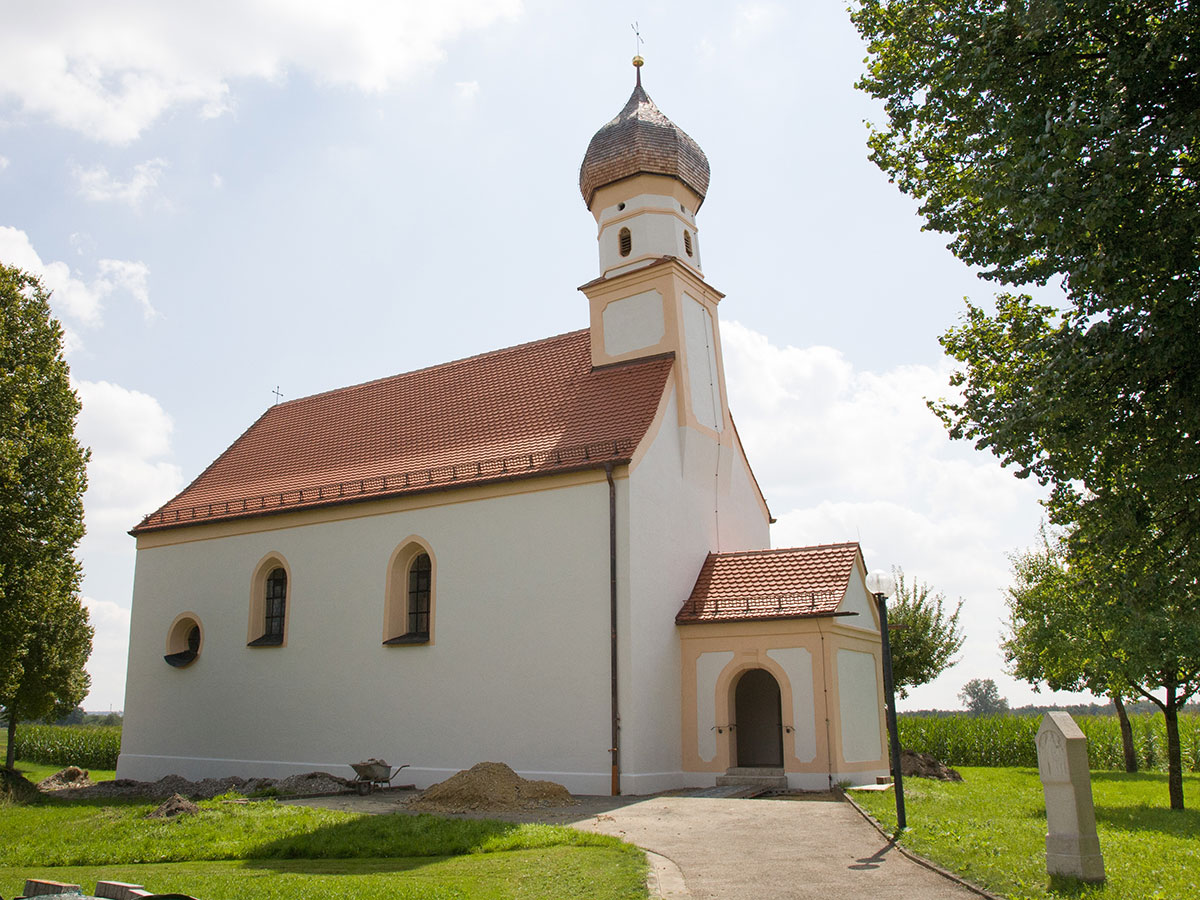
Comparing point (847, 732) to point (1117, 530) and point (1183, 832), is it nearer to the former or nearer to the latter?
point (1183, 832)

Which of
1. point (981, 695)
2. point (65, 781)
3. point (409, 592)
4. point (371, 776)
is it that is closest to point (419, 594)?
point (409, 592)

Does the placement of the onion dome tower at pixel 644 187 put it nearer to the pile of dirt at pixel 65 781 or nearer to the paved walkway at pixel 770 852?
the paved walkway at pixel 770 852

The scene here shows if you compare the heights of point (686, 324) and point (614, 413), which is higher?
point (686, 324)

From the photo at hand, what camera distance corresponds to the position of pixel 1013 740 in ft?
104

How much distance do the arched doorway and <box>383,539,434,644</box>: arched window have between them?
6940mm

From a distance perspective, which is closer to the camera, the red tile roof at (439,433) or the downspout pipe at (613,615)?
the downspout pipe at (613,615)

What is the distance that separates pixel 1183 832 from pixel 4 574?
21.2m

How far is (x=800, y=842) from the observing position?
11000mm

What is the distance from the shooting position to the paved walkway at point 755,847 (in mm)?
8531

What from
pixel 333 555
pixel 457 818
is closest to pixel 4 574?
pixel 333 555

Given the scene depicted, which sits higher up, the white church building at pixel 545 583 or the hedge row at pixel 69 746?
the white church building at pixel 545 583

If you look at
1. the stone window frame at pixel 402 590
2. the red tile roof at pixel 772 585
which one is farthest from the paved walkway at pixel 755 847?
the stone window frame at pixel 402 590

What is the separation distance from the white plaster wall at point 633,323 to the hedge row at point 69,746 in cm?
2332

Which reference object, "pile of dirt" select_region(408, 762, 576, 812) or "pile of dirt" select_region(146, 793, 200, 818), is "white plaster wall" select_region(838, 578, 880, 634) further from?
"pile of dirt" select_region(146, 793, 200, 818)
